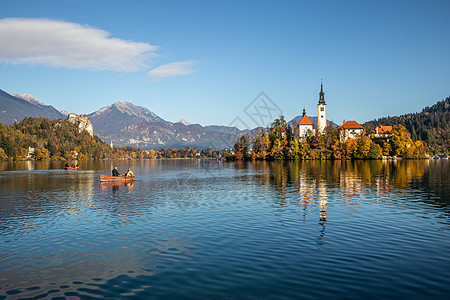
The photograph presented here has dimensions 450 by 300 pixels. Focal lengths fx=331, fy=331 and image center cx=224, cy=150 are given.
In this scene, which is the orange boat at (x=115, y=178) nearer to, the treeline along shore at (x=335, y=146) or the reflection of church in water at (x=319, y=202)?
the reflection of church in water at (x=319, y=202)

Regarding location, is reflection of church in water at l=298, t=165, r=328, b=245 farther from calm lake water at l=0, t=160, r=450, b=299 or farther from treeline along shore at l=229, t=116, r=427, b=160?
treeline along shore at l=229, t=116, r=427, b=160

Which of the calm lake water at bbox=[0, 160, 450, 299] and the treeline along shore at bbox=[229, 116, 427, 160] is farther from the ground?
the treeline along shore at bbox=[229, 116, 427, 160]

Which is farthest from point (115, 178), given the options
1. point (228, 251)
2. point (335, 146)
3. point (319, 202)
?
point (335, 146)

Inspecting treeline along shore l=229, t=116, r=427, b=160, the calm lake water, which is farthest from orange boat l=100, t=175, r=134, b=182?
treeline along shore l=229, t=116, r=427, b=160

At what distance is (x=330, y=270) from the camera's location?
14891 mm

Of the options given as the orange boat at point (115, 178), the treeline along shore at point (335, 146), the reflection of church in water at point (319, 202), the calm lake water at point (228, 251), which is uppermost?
the treeline along shore at point (335, 146)

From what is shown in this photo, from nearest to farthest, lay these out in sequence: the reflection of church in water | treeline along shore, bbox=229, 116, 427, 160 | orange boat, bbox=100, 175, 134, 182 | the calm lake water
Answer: the calm lake water → the reflection of church in water → orange boat, bbox=100, 175, 134, 182 → treeline along shore, bbox=229, 116, 427, 160

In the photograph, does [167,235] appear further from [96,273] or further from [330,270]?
[330,270]

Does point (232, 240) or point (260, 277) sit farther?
point (232, 240)

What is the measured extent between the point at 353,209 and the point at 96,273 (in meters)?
23.4

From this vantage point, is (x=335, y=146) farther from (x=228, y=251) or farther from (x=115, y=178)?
(x=228, y=251)

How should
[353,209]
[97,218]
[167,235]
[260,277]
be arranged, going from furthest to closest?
[353,209], [97,218], [167,235], [260,277]

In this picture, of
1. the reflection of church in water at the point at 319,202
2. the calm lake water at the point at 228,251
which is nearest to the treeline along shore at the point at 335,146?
the reflection of church in water at the point at 319,202

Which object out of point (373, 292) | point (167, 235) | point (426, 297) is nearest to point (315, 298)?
point (373, 292)
